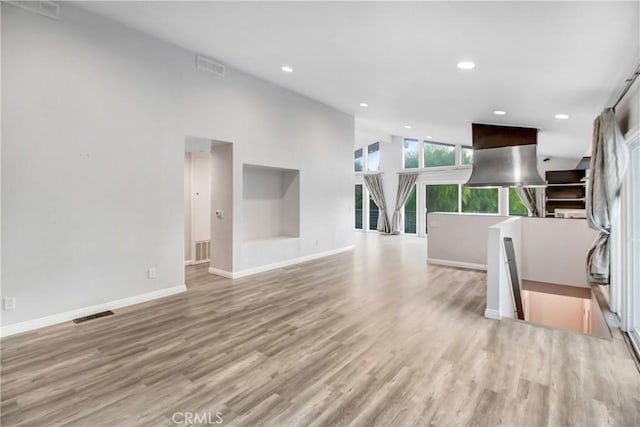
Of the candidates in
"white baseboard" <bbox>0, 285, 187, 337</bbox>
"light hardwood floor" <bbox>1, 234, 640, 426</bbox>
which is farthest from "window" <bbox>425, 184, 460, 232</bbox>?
"white baseboard" <bbox>0, 285, 187, 337</bbox>

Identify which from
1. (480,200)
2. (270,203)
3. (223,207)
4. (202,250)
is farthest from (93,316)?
(480,200)

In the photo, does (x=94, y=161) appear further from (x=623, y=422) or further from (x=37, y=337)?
(x=623, y=422)

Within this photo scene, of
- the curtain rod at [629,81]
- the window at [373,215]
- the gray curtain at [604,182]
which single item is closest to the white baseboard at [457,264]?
the gray curtain at [604,182]

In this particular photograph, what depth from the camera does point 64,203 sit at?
3375 millimetres

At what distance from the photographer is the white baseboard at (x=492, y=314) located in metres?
3.53

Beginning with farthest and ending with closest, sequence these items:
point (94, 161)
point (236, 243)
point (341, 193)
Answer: point (341, 193) → point (236, 243) → point (94, 161)

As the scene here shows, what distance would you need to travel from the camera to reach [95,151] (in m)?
3.61

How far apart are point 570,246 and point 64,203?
7512 mm

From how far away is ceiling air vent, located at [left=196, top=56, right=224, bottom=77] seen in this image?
4602mm

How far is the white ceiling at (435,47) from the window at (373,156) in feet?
21.1

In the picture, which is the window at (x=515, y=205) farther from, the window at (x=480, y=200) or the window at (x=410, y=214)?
the window at (x=410, y=214)

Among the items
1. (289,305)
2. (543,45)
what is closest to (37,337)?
(289,305)

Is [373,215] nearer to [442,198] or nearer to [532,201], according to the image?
[442,198]

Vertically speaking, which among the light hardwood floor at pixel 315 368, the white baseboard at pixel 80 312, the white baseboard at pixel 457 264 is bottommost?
the light hardwood floor at pixel 315 368
